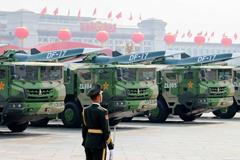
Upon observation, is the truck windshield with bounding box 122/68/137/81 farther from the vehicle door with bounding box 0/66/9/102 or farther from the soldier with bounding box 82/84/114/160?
the soldier with bounding box 82/84/114/160

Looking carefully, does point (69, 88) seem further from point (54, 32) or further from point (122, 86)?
point (54, 32)

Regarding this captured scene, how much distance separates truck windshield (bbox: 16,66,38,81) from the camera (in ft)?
58.9

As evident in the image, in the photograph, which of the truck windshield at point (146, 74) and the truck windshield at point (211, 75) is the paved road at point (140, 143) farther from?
the truck windshield at point (211, 75)

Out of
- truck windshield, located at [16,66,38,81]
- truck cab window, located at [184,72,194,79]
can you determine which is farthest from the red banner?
truck windshield, located at [16,66,38,81]

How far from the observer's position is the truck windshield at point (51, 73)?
734 inches

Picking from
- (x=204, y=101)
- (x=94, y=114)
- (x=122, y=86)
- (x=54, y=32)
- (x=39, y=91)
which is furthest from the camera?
(x=54, y=32)

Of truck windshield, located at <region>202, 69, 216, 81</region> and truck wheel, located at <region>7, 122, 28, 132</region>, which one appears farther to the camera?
truck windshield, located at <region>202, 69, 216, 81</region>

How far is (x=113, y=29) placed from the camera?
15550 cm

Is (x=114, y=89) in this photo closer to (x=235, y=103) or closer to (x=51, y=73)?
(x=51, y=73)

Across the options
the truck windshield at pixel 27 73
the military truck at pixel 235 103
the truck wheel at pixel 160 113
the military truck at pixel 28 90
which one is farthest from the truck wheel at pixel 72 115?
the military truck at pixel 235 103

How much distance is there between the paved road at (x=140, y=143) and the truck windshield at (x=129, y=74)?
191 cm

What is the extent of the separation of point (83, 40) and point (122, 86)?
132 m

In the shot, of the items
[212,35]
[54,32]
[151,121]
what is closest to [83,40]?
[54,32]

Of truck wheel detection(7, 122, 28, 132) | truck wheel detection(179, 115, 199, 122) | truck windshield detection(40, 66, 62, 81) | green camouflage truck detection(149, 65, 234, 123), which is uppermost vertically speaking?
truck windshield detection(40, 66, 62, 81)
